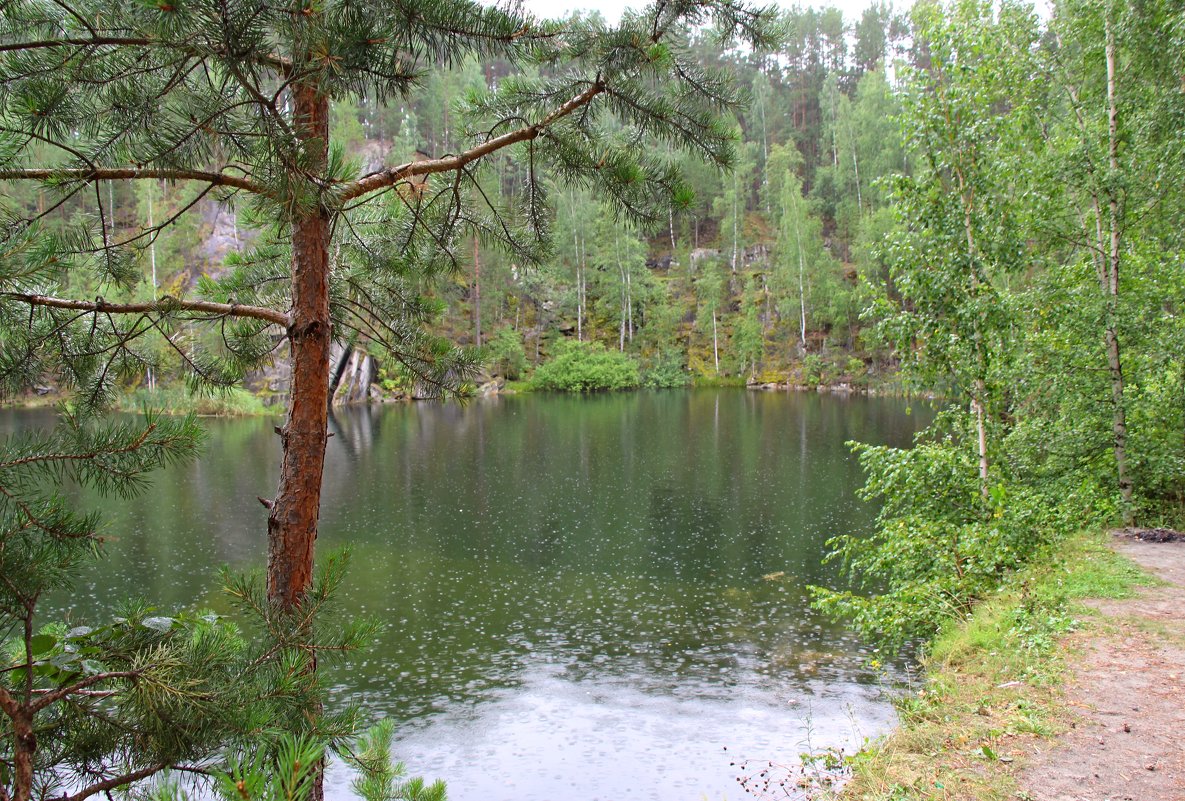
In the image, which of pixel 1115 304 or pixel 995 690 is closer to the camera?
pixel 995 690

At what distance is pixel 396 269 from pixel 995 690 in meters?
4.63

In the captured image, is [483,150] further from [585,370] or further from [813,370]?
[585,370]

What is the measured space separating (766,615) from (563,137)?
862 centimetres

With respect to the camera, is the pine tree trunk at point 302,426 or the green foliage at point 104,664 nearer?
the green foliage at point 104,664

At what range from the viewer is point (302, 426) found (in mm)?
2930

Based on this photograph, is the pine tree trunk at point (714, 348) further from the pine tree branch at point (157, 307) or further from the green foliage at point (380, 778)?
the green foliage at point (380, 778)

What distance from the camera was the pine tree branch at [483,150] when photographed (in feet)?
9.56

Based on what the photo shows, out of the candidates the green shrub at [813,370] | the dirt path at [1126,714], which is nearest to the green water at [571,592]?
the dirt path at [1126,714]

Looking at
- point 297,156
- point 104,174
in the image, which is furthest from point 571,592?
point 297,156

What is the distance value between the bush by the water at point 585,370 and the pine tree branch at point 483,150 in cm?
4286

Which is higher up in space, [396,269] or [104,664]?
[396,269]

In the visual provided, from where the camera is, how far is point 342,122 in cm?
3738

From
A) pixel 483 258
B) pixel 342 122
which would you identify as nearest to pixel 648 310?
pixel 483 258

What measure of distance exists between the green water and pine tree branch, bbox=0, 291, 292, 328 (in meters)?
1.61
